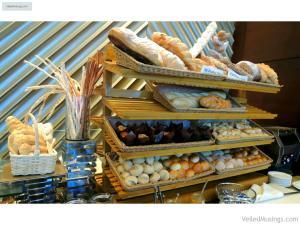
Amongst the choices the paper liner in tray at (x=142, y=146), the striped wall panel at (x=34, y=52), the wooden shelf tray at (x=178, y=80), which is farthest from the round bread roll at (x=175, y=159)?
the striped wall panel at (x=34, y=52)

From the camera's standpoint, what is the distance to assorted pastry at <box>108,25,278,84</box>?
0.86 meters

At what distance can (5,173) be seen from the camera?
2.74 ft

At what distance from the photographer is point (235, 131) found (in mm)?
1265

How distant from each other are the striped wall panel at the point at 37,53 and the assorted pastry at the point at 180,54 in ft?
2.27

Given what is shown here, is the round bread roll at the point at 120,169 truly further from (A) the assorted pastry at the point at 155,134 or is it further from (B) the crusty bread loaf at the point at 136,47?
(B) the crusty bread loaf at the point at 136,47

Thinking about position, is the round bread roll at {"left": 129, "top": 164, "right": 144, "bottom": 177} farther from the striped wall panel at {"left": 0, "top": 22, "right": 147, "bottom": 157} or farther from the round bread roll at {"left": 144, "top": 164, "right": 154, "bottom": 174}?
the striped wall panel at {"left": 0, "top": 22, "right": 147, "bottom": 157}

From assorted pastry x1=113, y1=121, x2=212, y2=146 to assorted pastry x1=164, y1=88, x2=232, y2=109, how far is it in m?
0.11

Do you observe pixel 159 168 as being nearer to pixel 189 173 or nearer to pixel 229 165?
pixel 189 173

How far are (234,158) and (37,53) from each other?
4.59ft

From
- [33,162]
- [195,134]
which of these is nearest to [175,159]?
[195,134]

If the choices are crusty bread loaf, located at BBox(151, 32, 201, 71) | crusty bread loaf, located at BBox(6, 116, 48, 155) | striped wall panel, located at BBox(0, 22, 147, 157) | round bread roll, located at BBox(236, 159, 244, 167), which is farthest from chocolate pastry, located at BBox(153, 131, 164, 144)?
striped wall panel, located at BBox(0, 22, 147, 157)

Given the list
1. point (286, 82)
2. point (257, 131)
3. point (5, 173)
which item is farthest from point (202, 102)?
point (286, 82)
